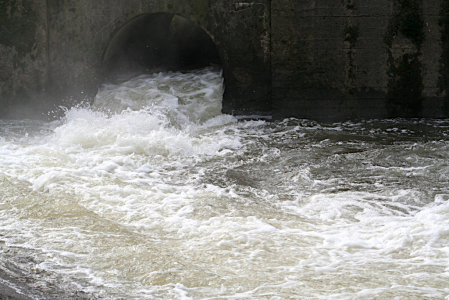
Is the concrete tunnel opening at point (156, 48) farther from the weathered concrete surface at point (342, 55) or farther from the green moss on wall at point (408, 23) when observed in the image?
the green moss on wall at point (408, 23)

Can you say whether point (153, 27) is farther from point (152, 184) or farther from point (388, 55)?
point (152, 184)

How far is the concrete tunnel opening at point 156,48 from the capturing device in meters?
8.76

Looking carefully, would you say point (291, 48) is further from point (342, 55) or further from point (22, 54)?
point (22, 54)

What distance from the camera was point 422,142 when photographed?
6340mm

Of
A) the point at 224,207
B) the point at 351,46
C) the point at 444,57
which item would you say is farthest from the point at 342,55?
the point at 224,207

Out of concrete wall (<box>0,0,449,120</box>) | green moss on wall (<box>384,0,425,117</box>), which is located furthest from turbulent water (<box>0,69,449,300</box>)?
concrete wall (<box>0,0,449,120</box>)

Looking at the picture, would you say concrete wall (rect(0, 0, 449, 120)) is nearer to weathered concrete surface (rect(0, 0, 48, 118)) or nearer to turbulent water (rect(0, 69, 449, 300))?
weathered concrete surface (rect(0, 0, 48, 118))

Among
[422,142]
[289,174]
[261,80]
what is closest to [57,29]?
[261,80]

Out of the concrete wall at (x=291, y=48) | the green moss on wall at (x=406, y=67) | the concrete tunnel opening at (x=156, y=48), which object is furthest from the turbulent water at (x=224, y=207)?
the concrete tunnel opening at (x=156, y=48)

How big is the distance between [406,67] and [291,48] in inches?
75.3

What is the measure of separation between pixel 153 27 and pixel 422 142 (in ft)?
19.9

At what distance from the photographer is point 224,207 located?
4262 mm

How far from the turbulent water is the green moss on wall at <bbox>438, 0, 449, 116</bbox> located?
0.48 m

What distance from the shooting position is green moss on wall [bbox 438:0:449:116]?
7.25m
